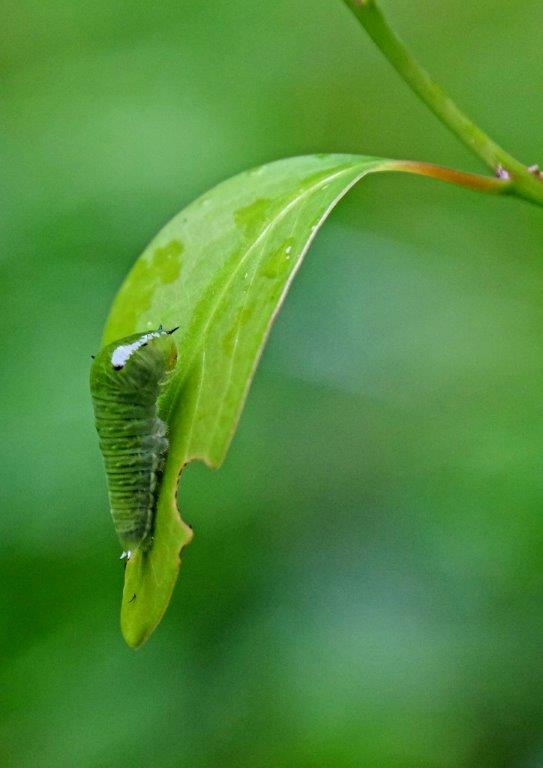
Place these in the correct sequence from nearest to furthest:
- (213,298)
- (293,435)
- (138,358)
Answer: (213,298)
(138,358)
(293,435)

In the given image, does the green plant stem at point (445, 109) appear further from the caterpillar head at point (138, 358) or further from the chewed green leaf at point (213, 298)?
the caterpillar head at point (138, 358)

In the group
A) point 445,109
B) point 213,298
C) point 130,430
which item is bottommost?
point 130,430

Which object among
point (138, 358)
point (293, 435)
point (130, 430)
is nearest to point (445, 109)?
point (138, 358)

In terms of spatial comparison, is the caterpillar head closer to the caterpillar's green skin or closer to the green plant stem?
the caterpillar's green skin

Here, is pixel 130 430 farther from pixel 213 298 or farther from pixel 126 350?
Answer: pixel 213 298

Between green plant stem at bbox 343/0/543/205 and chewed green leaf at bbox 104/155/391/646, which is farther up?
green plant stem at bbox 343/0/543/205

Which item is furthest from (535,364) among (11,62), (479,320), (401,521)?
(11,62)

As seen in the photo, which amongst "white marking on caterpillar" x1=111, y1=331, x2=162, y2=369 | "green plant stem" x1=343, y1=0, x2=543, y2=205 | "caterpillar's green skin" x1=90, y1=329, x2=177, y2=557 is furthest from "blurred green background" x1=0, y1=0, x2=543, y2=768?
A: "green plant stem" x1=343, y1=0, x2=543, y2=205
